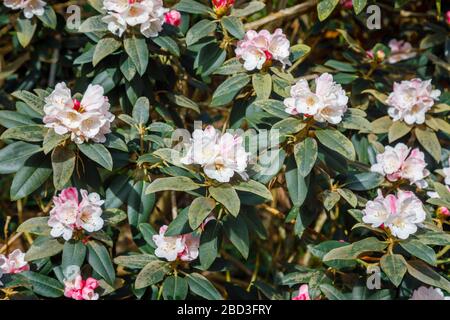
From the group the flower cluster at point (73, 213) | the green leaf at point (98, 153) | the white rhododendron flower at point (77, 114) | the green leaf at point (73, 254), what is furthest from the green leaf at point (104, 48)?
the green leaf at point (73, 254)

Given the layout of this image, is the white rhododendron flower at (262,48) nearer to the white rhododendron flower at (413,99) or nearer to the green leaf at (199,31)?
the green leaf at (199,31)

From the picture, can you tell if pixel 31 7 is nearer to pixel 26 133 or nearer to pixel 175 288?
pixel 26 133

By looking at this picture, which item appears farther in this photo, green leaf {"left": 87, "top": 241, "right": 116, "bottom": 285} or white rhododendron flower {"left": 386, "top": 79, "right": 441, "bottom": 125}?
white rhododendron flower {"left": 386, "top": 79, "right": 441, "bottom": 125}

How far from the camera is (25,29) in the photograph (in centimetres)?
222

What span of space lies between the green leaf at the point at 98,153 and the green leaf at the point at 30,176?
13 centimetres

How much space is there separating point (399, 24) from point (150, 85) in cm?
119

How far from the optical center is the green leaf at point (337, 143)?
1.77 m

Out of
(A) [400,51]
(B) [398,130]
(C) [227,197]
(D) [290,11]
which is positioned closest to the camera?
(C) [227,197]

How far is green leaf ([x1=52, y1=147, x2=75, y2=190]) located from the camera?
1.77 meters

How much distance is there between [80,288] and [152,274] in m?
0.20

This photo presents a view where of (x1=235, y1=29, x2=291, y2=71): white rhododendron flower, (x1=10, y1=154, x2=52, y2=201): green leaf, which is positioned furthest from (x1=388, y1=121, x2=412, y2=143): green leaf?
(x1=10, y1=154, x2=52, y2=201): green leaf

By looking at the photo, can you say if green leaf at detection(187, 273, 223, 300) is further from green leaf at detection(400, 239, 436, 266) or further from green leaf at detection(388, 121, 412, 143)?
green leaf at detection(388, 121, 412, 143)

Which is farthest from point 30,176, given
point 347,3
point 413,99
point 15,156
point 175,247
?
point 347,3

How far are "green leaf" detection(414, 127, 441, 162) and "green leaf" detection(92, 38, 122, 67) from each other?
0.92 metres
